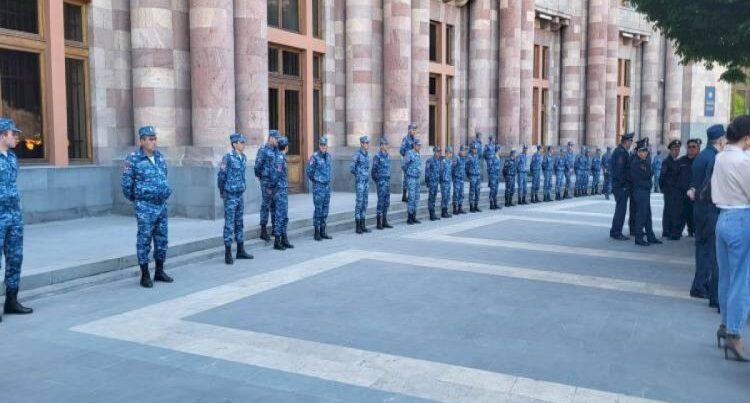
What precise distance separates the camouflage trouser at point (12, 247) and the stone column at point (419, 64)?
1478 centimetres

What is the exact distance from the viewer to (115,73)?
41.9 ft

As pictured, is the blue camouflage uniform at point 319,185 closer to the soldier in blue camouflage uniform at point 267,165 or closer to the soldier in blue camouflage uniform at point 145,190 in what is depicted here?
the soldier in blue camouflage uniform at point 267,165

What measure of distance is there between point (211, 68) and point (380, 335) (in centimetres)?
845

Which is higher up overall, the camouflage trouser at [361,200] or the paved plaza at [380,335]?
the camouflage trouser at [361,200]

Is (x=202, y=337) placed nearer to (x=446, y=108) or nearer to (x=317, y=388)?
(x=317, y=388)

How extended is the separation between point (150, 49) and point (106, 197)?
9.74ft

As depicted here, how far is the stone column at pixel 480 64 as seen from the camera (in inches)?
955

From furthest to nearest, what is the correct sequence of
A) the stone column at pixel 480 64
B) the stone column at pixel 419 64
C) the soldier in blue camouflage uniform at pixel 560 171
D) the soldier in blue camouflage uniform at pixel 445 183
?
1. the stone column at pixel 480 64
2. the soldier in blue camouflage uniform at pixel 560 171
3. the stone column at pixel 419 64
4. the soldier in blue camouflage uniform at pixel 445 183

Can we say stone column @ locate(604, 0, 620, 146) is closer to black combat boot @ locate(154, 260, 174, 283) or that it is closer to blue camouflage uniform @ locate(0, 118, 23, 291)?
black combat boot @ locate(154, 260, 174, 283)

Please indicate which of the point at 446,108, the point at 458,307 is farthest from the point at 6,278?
the point at 446,108

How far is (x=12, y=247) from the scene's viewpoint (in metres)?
6.38

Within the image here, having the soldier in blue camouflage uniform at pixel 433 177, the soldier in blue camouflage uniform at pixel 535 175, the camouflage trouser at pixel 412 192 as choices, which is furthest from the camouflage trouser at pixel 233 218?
the soldier in blue camouflage uniform at pixel 535 175

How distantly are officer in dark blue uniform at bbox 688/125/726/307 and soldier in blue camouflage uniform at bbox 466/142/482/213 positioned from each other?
8868 millimetres

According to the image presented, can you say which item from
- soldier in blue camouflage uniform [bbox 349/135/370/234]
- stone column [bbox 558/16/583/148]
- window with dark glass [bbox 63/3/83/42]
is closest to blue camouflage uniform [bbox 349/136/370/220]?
soldier in blue camouflage uniform [bbox 349/135/370/234]
